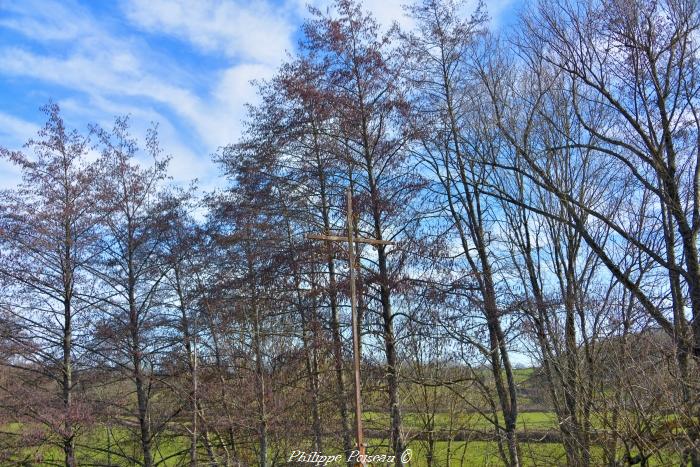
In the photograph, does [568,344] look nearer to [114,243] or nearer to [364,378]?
[364,378]

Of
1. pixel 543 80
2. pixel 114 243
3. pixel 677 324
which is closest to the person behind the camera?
pixel 677 324

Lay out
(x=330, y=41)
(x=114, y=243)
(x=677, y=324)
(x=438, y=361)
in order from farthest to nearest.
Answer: (x=438, y=361) → (x=114, y=243) → (x=330, y=41) → (x=677, y=324)

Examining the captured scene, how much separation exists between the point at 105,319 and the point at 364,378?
659 cm

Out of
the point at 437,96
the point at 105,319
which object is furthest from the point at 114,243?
the point at 437,96

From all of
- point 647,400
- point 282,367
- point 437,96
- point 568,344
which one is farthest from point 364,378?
point 437,96

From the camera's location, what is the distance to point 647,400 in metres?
9.73

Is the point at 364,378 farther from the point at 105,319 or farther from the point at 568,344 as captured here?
the point at 105,319

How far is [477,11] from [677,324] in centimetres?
956

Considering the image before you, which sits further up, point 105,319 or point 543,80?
point 543,80

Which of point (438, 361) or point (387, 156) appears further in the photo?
point (438, 361)

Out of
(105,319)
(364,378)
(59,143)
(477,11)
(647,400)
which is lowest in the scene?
(647,400)

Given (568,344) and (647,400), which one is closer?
(647,400)

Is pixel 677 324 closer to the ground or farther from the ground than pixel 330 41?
closer to the ground

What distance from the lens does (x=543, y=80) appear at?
14.7 metres
